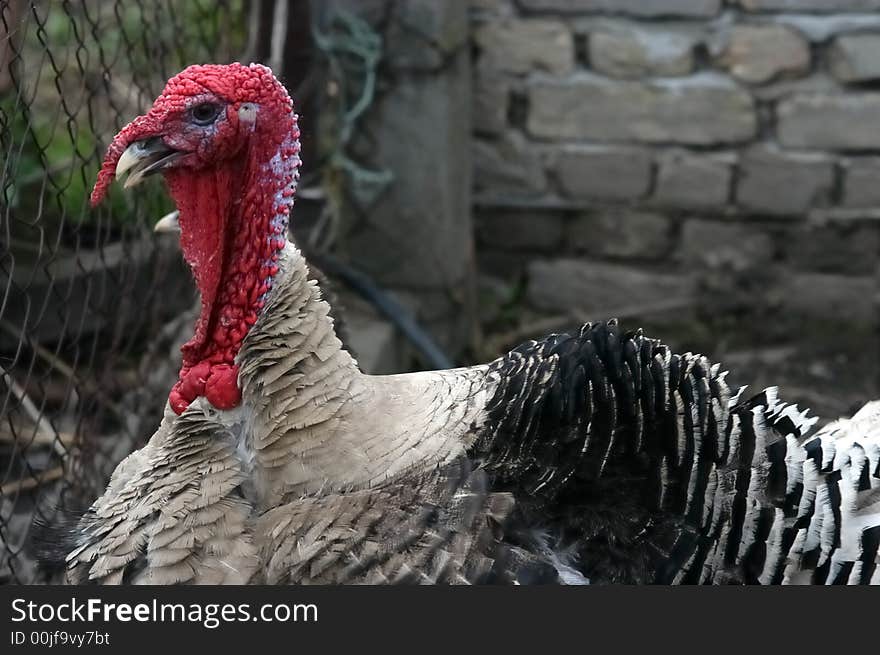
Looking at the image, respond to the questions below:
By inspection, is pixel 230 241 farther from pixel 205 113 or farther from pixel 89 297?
pixel 89 297

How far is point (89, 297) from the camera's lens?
2906 millimetres

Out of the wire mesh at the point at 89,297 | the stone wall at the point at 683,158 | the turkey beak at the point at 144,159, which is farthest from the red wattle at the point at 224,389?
the stone wall at the point at 683,158

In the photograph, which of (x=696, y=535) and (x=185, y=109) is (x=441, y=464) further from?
(x=185, y=109)

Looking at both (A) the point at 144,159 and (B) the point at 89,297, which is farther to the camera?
(B) the point at 89,297

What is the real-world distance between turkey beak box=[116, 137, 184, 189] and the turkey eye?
0.08 meters

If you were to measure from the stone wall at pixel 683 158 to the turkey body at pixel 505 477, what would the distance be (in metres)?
2.57

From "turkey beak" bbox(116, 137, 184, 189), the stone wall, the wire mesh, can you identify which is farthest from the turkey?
the stone wall

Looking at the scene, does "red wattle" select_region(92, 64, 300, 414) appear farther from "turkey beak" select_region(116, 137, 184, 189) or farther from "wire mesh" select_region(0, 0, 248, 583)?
"wire mesh" select_region(0, 0, 248, 583)

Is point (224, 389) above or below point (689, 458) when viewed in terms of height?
above

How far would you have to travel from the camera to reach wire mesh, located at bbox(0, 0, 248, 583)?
9.92 ft

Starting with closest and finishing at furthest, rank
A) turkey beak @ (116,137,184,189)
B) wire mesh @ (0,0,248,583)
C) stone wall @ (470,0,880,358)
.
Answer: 1. turkey beak @ (116,137,184,189)
2. wire mesh @ (0,0,248,583)
3. stone wall @ (470,0,880,358)

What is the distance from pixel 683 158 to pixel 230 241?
2914 mm

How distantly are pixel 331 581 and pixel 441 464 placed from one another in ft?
1.04

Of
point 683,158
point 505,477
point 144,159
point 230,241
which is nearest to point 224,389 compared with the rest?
point 230,241
